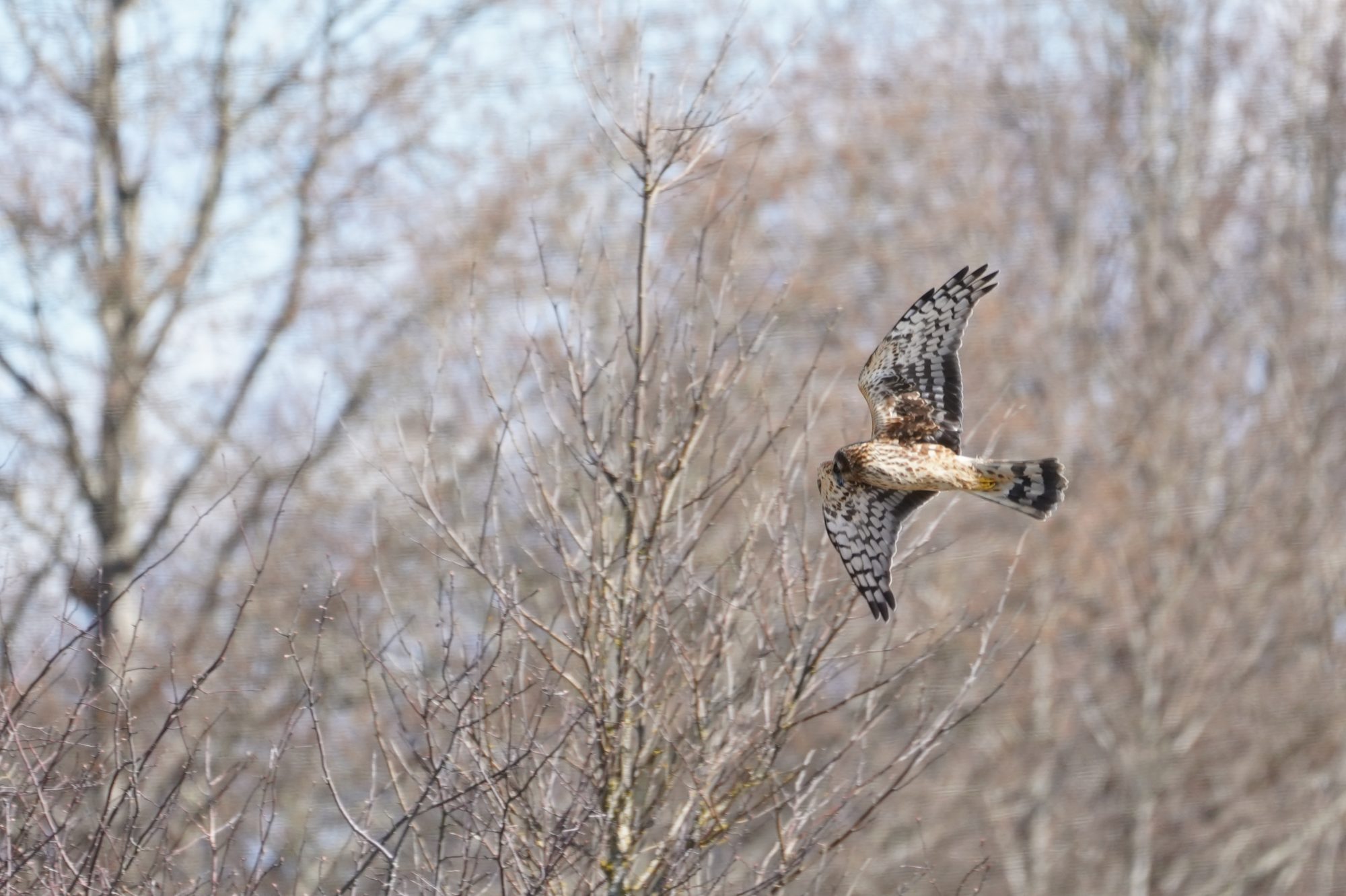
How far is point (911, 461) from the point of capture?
5.05 meters

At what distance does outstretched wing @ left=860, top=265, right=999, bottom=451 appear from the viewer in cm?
528

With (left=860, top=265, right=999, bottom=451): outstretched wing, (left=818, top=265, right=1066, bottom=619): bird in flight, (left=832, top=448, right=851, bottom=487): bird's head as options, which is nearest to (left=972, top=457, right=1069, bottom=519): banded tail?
(left=818, top=265, right=1066, bottom=619): bird in flight

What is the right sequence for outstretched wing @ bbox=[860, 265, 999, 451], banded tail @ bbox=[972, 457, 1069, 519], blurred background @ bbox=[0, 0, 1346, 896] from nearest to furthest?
banded tail @ bbox=[972, 457, 1069, 519], outstretched wing @ bbox=[860, 265, 999, 451], blurred background @ bbox=[0, 0, 1346, 896]

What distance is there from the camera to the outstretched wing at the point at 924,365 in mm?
5281

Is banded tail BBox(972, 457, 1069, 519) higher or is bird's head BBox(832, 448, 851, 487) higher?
bird's head BBox(832, 448, 851, 487)

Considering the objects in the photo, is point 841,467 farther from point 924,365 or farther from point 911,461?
point 924,365

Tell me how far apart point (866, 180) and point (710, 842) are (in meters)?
12.4

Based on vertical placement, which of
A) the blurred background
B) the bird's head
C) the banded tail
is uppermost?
the blurred background

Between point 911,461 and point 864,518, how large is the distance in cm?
29

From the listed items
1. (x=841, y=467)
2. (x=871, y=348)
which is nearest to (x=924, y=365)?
(x=841, y=467)

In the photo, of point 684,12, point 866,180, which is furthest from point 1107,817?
point 684,12

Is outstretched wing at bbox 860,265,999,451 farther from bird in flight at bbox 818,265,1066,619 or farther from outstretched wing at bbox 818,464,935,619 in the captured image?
outstretched wing at bbox 818,464,935,619

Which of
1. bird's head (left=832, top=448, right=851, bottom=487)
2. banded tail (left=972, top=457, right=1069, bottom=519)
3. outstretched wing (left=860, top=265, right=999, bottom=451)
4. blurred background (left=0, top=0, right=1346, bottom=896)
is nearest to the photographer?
banded tail (left=972, top=457, right=1069, bottom=519)

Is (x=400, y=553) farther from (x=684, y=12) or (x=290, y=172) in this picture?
(x=684, y=12)
